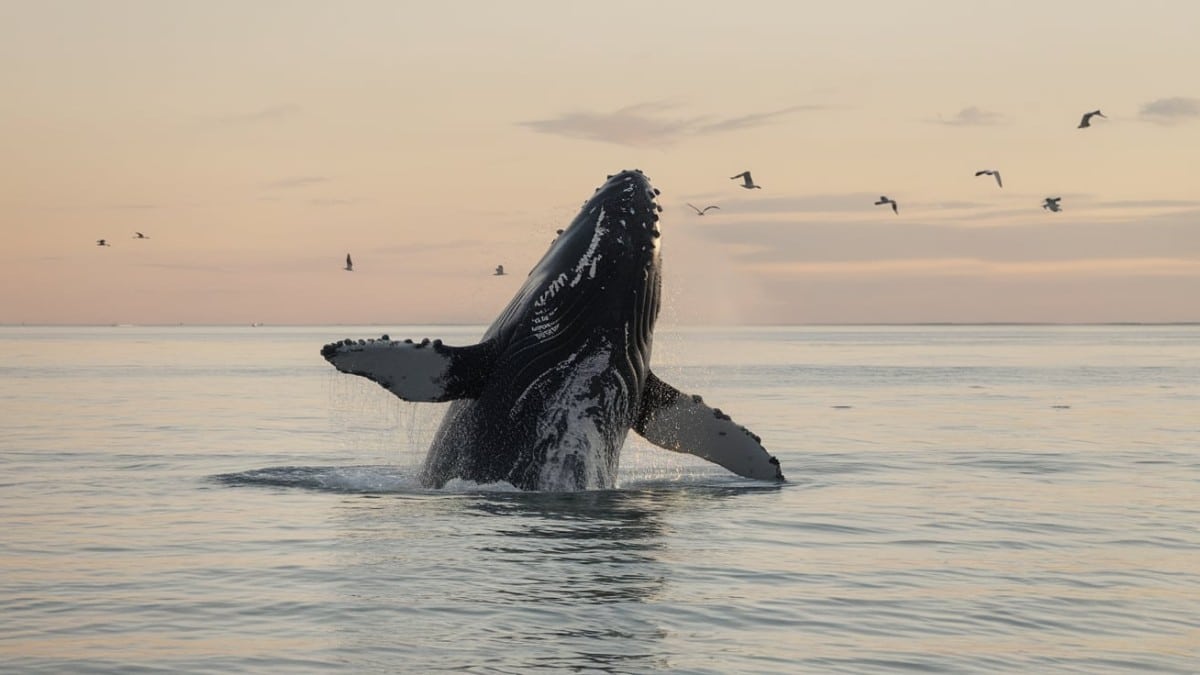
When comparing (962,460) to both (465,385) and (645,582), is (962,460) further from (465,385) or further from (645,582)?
(645,582)

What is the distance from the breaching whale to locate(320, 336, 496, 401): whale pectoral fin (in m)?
0.01

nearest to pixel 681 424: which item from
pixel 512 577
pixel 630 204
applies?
pixel 630 204

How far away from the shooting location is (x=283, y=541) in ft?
43.7

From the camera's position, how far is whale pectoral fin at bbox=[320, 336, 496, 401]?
13.2 meters

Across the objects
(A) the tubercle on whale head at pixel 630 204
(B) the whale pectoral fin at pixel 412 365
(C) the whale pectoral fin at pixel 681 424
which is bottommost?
(C) the whale pectoral fin at pixel 681 424

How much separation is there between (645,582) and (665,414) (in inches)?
146

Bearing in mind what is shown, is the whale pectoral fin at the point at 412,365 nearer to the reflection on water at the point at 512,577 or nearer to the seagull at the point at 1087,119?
the reflection on water at the point at 512,577

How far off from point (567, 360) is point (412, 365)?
1.45 m

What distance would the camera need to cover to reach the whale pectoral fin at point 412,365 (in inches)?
520

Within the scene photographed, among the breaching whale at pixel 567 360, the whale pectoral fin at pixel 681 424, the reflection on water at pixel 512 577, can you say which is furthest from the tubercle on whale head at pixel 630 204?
the reflection on water at pixel 512 577

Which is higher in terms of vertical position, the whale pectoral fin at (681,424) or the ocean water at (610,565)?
the whale pectoral fin at (681,424)

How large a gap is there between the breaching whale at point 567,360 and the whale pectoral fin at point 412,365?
0.01m

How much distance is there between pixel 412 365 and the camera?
525 inches

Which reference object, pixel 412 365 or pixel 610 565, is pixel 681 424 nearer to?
pixel 412 365
